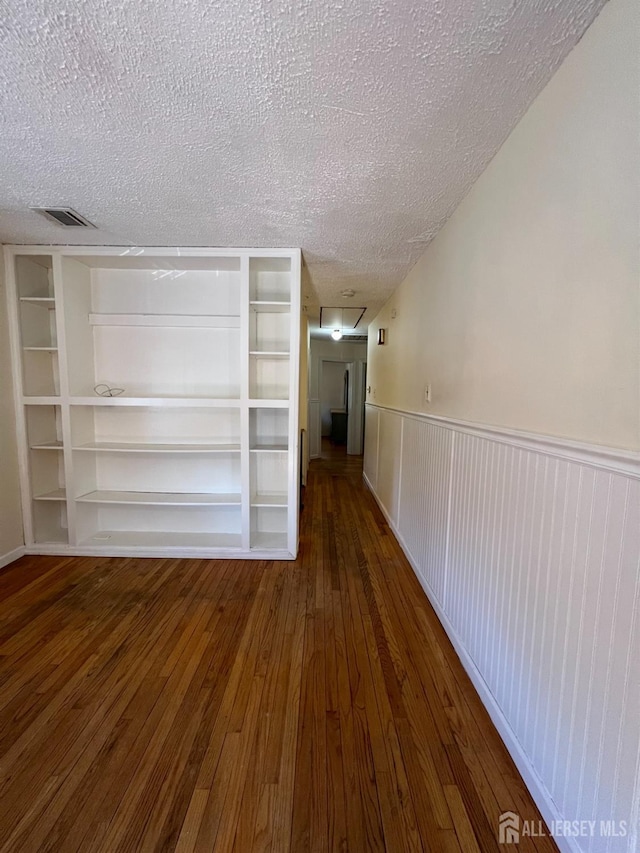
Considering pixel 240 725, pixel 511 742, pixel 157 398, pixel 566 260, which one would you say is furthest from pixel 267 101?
pixel 511 742

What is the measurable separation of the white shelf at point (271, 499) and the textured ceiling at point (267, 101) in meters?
1.98

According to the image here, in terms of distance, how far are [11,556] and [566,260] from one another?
3.74 metres

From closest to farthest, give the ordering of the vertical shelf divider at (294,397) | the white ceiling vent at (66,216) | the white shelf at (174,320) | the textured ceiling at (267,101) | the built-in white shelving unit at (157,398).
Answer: the textured ceiling at (267,101) → the white ceiling vent at (66,216) → the vertical shelf divider at (294,397) → the built-in white shelving unit at (157,398) → the white shelf at (174,320)

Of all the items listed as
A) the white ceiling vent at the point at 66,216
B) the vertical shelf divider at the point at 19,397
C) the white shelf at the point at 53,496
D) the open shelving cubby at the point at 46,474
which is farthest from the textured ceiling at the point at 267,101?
the white shelf at the point at 53,496

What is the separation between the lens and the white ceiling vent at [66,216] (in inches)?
78.8

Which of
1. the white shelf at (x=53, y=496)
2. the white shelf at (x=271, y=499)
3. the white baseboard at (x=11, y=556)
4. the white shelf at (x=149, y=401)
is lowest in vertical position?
Answer: the white baseboard at (x=11, y=556)

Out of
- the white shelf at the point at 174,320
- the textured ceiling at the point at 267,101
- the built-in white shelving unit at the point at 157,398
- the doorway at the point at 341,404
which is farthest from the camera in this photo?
the doorway at the point at 341,404

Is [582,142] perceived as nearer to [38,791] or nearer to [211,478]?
[38,791]

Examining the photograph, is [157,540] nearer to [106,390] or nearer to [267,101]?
[106,390]

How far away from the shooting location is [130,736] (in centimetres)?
131

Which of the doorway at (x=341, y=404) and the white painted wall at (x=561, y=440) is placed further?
the doorway at (x=341, y=404)

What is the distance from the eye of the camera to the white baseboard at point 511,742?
101 cm

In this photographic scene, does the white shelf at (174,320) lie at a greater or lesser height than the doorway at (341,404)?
greater

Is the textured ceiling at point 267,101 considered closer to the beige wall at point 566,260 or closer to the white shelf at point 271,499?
the beige wall at point 566,260
